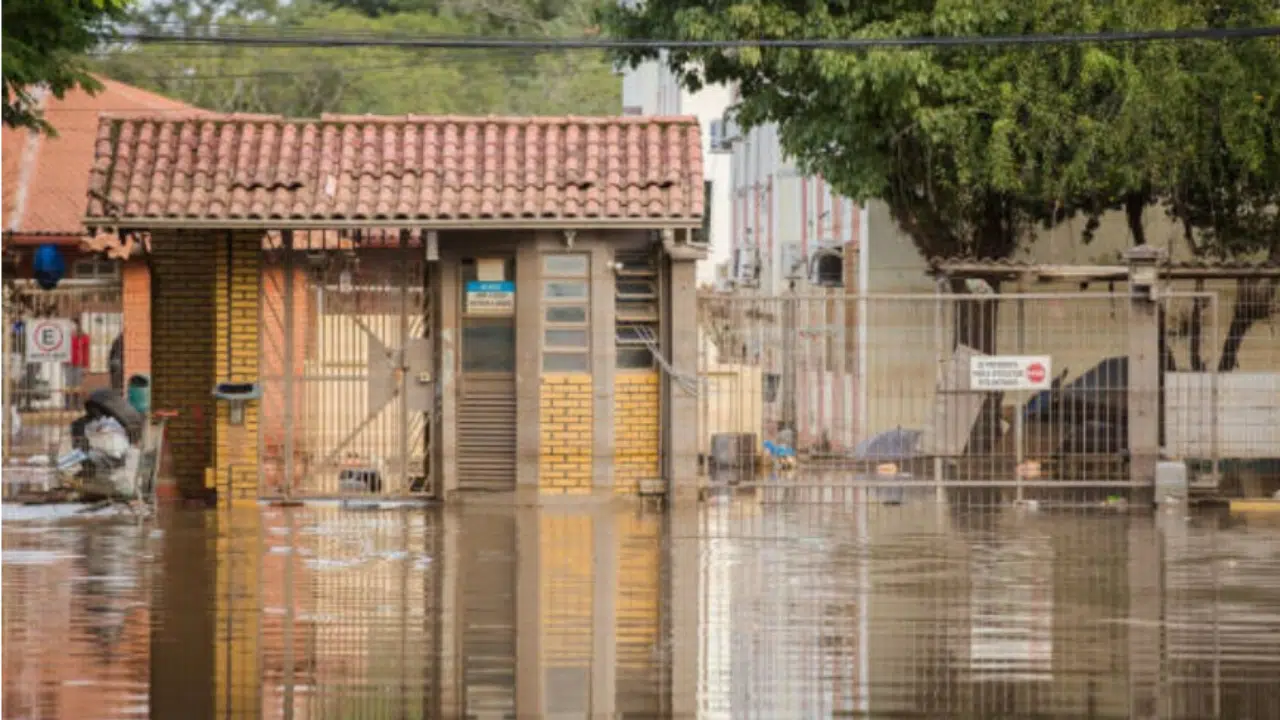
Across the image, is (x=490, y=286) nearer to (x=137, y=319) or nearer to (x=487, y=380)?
(x=487, y=380)

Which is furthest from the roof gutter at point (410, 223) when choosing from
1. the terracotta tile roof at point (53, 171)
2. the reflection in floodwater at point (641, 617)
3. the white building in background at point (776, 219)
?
the terracotta tile roof at point (53, 171)

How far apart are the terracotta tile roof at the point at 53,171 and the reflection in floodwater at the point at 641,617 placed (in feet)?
72.0

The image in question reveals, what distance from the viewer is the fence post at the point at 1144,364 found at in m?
26.9

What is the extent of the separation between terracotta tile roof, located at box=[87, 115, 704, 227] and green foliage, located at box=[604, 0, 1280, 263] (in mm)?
4476

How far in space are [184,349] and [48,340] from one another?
1.49 meters

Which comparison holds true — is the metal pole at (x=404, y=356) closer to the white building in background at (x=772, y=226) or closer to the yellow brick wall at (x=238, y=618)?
the yellow brick wall at (x=238, y=618)

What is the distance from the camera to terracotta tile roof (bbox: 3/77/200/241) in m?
46.2

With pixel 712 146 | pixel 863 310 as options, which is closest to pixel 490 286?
pixel 863 310

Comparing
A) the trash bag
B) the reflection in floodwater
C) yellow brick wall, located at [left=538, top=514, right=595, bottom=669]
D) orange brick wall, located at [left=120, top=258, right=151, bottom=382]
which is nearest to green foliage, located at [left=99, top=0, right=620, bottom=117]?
orange brick wall, located at [left=120, top=258, right=151, bottom=382]

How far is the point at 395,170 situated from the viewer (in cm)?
2700

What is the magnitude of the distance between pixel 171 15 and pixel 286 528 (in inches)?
2565

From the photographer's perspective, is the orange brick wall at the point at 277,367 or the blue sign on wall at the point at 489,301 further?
the orange brick wall at the point at 277,367

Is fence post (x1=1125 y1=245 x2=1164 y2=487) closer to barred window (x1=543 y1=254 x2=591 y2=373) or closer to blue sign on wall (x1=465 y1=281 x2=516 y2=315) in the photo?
barred window (x1=543 y1=254 x2=591 y2=373)

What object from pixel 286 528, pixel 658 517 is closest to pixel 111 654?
pixel 286 528
